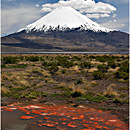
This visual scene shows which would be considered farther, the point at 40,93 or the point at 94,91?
the point at 94,91

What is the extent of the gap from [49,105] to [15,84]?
674cm

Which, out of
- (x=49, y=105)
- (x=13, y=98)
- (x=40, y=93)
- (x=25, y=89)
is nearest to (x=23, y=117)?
(x=49, y=105)

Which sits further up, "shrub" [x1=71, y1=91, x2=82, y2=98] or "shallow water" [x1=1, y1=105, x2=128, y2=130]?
"shrub" [x1=71, y1=91, x2=82, y2=98]

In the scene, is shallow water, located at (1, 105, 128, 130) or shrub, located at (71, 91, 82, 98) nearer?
shallow water, located at (1, 105, 128, 130)

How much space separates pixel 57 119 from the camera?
9.48 m

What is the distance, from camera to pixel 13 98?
1329 cm

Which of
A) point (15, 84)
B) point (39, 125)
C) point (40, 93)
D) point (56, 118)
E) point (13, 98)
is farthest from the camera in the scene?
point (15, 84)

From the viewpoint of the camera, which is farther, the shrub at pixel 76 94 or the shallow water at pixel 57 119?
the shrub at pixel 76 94

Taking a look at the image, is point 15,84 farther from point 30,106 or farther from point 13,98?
point 30,106

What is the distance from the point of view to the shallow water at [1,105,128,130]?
28.3 feet

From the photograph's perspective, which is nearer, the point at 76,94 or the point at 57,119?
the point at 57,119

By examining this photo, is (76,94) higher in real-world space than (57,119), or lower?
higher

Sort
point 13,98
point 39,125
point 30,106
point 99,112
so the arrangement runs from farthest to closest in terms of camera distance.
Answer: point 13,98, point 30,106, point 99,112, point 39,125

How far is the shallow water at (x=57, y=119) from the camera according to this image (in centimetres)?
863
